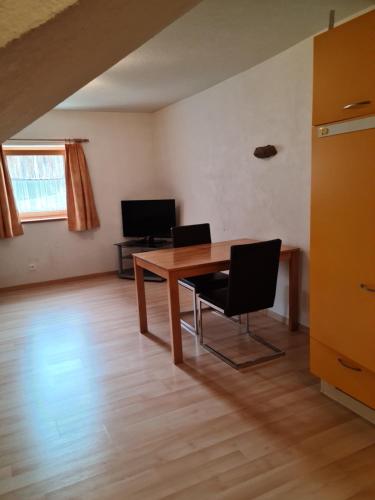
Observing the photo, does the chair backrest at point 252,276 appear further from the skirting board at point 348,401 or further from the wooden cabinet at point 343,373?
the skirting board at point 348,401

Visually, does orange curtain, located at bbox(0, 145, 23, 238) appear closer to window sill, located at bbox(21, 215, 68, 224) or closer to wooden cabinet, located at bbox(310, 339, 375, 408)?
window sill, located at bbox(21, 215, 68, 224)

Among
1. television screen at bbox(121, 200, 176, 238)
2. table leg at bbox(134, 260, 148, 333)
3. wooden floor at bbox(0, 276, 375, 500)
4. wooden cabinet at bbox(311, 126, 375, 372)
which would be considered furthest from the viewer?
television screen at bbox(121, 200, 176, 238)

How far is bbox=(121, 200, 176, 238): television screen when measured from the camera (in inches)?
210

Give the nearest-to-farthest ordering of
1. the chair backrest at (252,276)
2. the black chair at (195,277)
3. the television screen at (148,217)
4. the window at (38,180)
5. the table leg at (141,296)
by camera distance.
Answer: the chair backrest at (252,276), the black chair at (195,277), the table leg at (141,296), the window at (38,180), the television screen at (148,217)

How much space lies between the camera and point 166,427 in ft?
6.75

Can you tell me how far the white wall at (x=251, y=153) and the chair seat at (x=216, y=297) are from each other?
0.80 metres

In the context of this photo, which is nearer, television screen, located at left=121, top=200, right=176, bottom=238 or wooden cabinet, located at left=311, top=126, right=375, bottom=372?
wooden cabinet, located at left=311, top=126, right=375, bottom=372

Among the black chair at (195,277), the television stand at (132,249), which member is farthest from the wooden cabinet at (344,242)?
the television stand at (132,249)

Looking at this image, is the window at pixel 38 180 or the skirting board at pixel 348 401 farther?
the window at pixel 38 180

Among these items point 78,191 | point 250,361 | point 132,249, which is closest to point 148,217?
point 132,249

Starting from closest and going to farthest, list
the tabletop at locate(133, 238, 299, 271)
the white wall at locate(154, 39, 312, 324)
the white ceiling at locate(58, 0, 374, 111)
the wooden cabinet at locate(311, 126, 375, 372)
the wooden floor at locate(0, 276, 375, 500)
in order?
the wooden floor at locate(0, 276, 375, 500) → the wooden cabinet at locate(311, 126, 375, 372) → the white ceiling at locate(58, 0, 374, 111) → the tabletop at locate(133, 238, 299, 271) → the white wall at locate(154, 39, 312, 324)

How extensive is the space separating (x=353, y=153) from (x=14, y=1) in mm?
1701

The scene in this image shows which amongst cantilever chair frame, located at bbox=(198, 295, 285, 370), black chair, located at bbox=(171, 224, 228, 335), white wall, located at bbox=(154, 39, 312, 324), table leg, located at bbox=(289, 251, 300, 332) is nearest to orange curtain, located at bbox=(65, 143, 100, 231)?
white wall, located at bbox=(154, 39, 312, 324)

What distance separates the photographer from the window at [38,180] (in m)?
5.05
